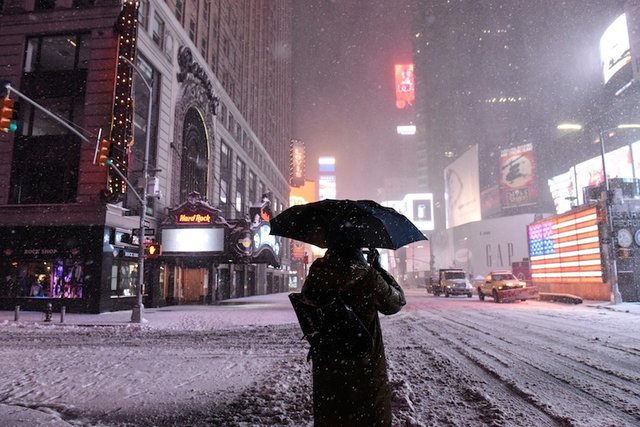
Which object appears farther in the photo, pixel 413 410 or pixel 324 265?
pixel 413 410

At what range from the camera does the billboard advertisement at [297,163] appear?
285ft

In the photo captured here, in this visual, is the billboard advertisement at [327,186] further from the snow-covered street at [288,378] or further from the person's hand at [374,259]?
the person's hand at [374,259]

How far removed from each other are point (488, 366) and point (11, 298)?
24251mm

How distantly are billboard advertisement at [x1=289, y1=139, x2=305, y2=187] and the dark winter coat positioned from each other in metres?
83.7

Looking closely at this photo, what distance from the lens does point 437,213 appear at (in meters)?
170

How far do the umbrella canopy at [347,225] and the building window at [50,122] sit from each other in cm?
2301

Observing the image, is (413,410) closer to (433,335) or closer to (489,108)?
(433,335)

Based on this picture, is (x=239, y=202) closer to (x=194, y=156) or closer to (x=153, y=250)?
(x=194, y=156)

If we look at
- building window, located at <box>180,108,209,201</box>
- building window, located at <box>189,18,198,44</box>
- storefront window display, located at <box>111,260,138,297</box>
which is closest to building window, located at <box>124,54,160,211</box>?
storefront window display, located at <box>111,260,138,297</box>

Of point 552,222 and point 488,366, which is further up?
point 552,222

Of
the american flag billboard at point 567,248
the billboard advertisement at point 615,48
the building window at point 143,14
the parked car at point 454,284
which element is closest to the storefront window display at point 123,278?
the building window at point 143,14

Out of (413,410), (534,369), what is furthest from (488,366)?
(413,410)

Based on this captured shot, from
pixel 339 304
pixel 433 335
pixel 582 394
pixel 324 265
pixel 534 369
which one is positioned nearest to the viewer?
pixel 339 304

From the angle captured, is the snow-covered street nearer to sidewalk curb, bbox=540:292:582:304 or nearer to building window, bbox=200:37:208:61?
sidewalk curb, bbox=540:292:582:304
